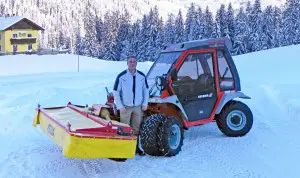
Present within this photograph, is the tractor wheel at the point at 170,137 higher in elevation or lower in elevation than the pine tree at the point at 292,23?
lower

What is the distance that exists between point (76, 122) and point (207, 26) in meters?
53.7

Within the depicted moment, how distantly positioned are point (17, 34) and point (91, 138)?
54198mm

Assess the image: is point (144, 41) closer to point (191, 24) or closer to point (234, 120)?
point (191, 24)

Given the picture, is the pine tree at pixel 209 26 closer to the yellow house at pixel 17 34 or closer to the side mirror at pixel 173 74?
the yellow house at pixel 17 34

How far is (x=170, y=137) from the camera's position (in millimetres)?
7020

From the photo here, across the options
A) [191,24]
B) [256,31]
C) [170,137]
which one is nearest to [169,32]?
[191,24]

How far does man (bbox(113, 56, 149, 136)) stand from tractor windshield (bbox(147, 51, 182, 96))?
2.52 ft

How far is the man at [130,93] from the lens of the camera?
6.84 metres

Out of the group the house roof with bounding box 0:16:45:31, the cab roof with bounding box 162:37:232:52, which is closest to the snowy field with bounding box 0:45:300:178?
the cab roof with bounding box 162:37:232:52

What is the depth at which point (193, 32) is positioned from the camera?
194ft

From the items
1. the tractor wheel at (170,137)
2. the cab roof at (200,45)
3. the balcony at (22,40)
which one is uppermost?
the balcony at (22,40)

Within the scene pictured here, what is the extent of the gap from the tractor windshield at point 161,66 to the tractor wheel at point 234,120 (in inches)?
60.7

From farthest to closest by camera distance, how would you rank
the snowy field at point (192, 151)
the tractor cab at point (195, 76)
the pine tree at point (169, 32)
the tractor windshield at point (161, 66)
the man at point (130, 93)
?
the pine tree at point (169, 32)
the tractor windshield at point (161, 66)
the tractor cab at point (195, 76)
the man at point (130, 93)
the snowy field at point (192, 151)

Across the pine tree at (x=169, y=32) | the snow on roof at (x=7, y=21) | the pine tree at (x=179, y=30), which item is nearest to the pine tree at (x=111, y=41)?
the pine tree at (x=169, y=32)
